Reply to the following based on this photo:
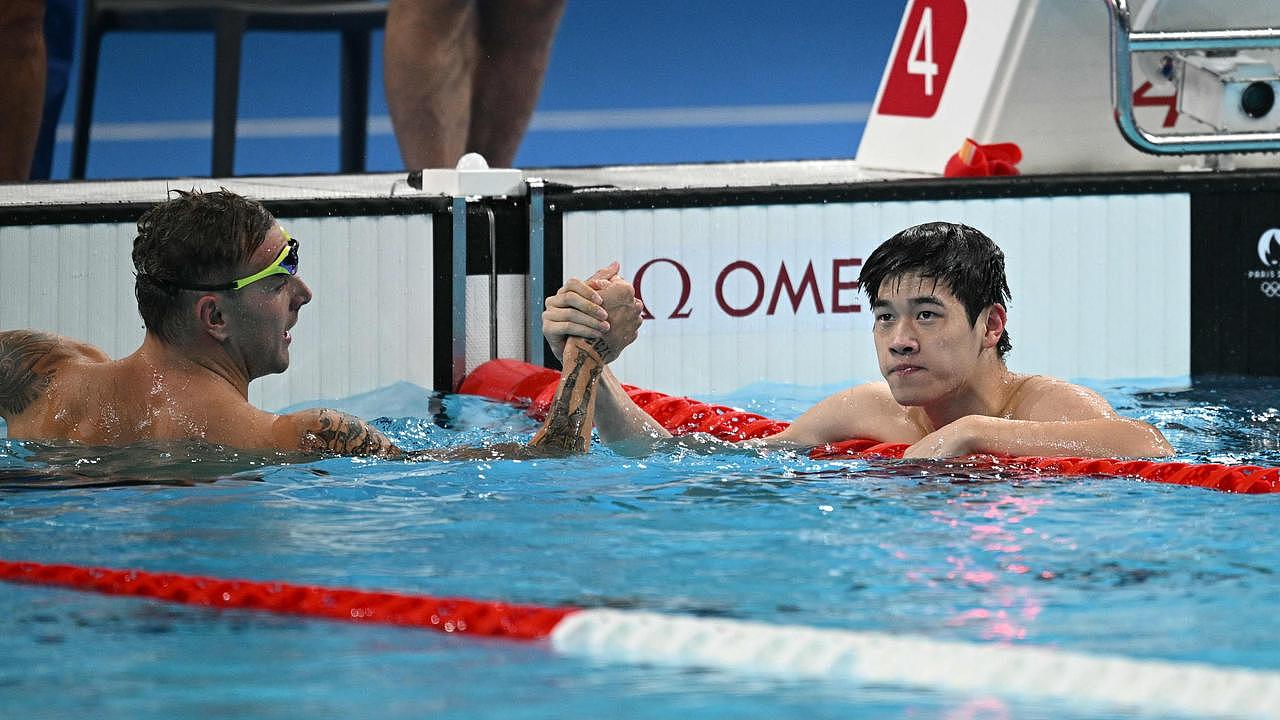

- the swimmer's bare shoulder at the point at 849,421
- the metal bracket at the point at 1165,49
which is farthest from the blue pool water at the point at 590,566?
the metal bracket at the point at 1165,49

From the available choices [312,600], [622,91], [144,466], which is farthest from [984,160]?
[622,91]

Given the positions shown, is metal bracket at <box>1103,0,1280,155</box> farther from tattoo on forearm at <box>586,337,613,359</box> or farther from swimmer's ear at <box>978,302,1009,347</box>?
tattoo on forearm at <box>586,337,613,359</box>

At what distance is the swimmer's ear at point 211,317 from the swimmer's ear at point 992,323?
1.36m

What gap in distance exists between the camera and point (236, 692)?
185 cm

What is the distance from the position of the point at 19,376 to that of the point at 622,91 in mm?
5727

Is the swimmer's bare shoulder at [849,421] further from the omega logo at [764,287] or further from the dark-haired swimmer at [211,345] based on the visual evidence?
the omega logo at [764,287]

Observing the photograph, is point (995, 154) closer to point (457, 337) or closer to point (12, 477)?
point (457, 337)

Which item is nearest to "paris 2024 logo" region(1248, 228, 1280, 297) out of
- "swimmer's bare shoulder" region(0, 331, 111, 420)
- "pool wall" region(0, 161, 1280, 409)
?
"pool wall" region(0, 161, 1280, 409)

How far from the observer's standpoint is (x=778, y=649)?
192 centimetres

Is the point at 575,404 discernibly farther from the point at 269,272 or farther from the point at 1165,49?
the point at 1165,49

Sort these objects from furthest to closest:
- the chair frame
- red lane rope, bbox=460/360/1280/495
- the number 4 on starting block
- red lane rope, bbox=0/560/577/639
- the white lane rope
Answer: the chair frame, the number 4 on starting block, red lane rope, bbox=460/360/1280/495, red lane rope, bbox=0/560/577/639, the white lane rope

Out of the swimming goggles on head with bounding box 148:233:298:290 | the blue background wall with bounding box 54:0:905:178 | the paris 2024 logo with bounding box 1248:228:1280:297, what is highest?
the blue background wall with bounding box 54:0:905:178

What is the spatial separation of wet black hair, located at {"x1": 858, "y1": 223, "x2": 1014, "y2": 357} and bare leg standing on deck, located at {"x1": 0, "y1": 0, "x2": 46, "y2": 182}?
3094 mm

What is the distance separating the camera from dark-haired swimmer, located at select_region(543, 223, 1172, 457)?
9.89ft
